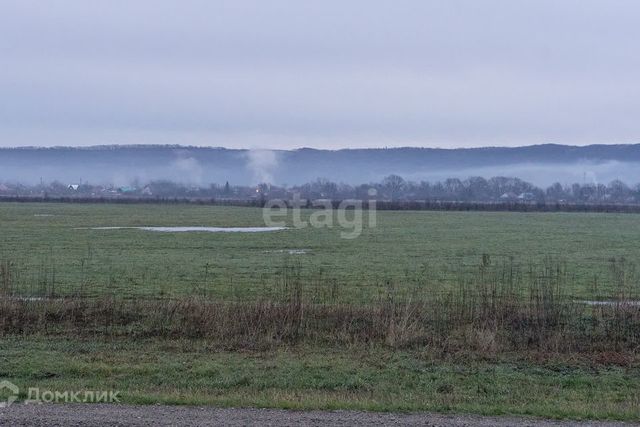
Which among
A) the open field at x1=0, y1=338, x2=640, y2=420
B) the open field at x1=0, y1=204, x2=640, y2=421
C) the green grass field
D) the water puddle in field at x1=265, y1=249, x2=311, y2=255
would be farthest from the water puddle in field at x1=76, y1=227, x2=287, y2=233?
the open field at x1=0, y1=338, x2=640, y2=420

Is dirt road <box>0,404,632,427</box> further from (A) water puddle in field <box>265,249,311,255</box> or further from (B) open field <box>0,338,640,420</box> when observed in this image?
(A) water puddle in field <box>265,249,311,255</box>

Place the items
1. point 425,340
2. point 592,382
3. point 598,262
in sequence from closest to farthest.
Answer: point 592,382 → point 425,340 → point 598,262

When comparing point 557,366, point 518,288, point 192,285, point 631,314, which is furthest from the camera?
point 192,285

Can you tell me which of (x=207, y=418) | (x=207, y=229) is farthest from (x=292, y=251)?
(x=207, y=418)

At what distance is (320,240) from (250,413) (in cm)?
4566

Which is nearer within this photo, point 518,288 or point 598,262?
point 518,288

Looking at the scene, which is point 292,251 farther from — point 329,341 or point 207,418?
point 207,418

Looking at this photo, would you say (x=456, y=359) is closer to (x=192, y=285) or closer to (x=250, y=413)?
(x=250, y=413)

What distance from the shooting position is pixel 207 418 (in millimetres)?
10102

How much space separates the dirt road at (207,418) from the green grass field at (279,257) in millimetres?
13141

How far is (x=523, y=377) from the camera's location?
553 inches

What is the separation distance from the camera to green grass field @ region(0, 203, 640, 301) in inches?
1076

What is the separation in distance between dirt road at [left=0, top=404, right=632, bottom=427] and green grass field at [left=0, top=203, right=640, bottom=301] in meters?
13.1

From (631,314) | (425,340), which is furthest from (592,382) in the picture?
(631,314)
